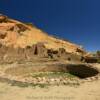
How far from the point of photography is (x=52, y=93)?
33.8 ft

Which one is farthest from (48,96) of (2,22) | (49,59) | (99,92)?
(2,22)

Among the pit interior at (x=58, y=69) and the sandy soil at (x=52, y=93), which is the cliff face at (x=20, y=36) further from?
the sandy soil at (x=52, y=93)

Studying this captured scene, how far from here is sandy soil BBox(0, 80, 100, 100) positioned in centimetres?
971

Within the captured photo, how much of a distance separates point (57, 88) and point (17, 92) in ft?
6.38

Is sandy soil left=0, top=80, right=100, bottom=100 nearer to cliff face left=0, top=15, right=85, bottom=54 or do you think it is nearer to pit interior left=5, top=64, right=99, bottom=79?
pit interior left=5, top=64, right=99, bottom=79

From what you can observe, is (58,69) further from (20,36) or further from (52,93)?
(20,36)

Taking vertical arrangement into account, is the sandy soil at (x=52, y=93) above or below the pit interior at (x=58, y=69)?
below

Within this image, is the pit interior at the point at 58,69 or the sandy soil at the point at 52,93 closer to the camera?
the sandy soil at the point at 52,93

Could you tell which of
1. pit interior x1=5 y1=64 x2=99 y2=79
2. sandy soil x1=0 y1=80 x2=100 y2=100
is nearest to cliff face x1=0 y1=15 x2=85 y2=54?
pit interior x1=5 y1=64 x2=99 y2=79

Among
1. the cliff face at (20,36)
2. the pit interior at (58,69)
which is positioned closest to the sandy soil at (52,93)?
the pit interior at (58,69)

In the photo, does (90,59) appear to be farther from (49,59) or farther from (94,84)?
(94,84)

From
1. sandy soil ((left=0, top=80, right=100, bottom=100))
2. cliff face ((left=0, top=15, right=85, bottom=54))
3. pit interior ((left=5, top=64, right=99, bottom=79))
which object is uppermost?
cliff face ((left=0, top=15, right=85, bottom=54))

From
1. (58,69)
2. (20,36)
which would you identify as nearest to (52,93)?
(58,69)

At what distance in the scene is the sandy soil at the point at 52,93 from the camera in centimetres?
971
